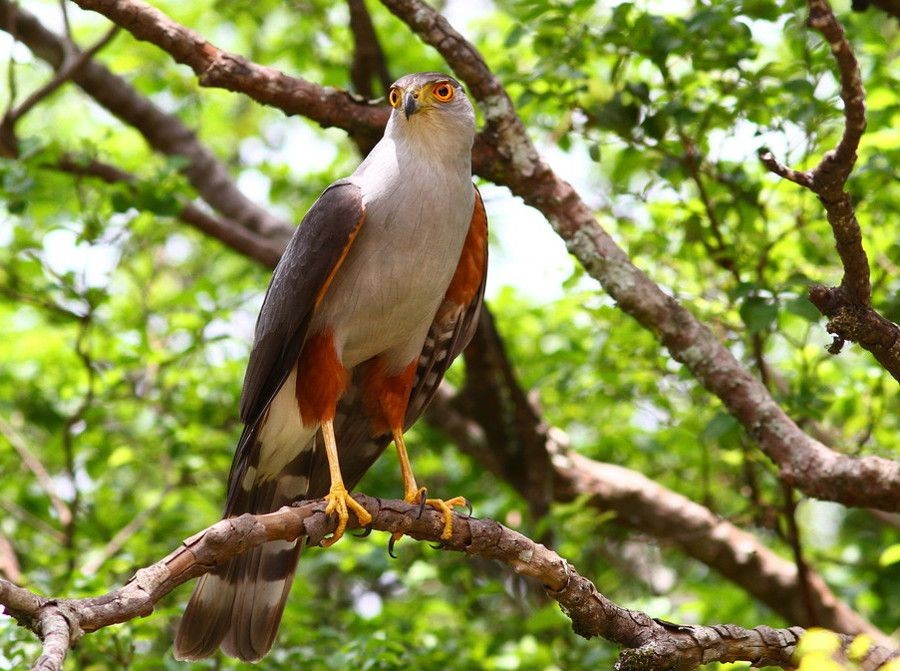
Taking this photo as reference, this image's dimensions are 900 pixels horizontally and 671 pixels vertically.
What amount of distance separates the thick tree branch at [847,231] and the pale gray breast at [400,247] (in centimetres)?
163

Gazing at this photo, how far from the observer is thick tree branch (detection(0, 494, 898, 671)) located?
2.88m

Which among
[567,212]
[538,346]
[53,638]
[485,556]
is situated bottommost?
[53,638]

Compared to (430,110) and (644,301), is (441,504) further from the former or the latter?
(430,110)

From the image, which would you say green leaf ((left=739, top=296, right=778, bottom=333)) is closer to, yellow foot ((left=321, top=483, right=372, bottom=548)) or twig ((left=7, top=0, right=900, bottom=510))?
twig ((left=7, top=0, right=900, bottom=510))

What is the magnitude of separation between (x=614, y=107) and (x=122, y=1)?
2275mm

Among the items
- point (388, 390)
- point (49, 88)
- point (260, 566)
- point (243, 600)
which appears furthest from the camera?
point (49, 88)

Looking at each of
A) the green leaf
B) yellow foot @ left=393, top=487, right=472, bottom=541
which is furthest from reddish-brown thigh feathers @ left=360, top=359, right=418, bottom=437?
the green leaf

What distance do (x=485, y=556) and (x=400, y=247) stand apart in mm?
1367

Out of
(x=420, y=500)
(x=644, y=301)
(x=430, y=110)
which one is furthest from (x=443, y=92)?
Answer: (x=420, y=500)

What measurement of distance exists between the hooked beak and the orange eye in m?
0.13

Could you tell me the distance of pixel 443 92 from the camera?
191 inches

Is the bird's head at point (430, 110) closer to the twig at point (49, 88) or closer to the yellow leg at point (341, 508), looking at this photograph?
the yellow leg at point (341, 508)

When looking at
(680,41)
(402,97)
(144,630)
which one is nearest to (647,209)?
(680,41)

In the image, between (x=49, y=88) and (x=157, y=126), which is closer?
(x=49, y=88)
